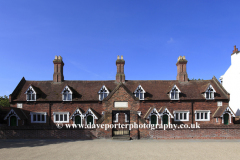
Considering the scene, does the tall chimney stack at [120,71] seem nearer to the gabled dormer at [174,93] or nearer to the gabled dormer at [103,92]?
the gabled dormer at [103,92]

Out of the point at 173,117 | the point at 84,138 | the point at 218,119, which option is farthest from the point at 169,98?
the point at 84,138

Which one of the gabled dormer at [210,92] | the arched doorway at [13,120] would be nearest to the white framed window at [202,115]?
the gabled dormer at [210,92]

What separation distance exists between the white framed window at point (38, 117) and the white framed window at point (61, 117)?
155cm

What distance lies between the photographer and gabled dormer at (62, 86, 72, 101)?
27453mm

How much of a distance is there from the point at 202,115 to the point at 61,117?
72.0 feet

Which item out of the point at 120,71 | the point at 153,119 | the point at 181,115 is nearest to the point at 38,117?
the point at 120,71

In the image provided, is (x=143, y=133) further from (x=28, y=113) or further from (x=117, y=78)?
(x=28, y=113)

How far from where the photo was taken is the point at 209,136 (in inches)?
729

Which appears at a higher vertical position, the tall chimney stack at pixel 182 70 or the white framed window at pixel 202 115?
the tall chimney stack at pixel 182 70

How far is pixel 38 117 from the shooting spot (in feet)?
89.5

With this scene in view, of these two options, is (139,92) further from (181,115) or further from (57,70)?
(57,70)

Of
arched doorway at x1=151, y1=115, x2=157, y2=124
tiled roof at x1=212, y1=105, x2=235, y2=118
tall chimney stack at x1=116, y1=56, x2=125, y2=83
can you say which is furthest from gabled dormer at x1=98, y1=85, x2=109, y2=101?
tiled roof at x1=212, y1=105, x2=235, y2=118

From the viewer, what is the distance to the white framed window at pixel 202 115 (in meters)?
27.1

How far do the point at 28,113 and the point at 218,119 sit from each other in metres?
28.8
